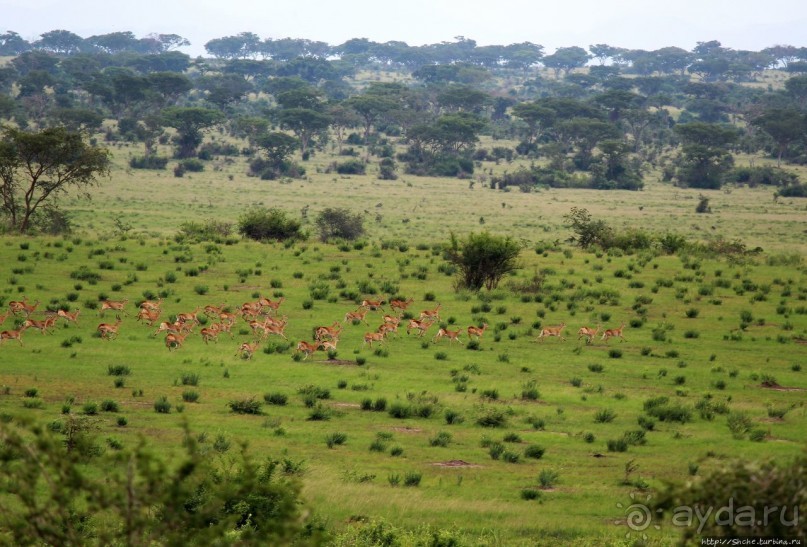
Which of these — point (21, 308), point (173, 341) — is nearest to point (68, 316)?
point (21, 308)

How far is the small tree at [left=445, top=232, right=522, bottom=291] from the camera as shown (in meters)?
37.0

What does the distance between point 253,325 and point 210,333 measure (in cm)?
169

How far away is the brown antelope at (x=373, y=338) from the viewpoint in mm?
26859

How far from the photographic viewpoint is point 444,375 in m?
23.9

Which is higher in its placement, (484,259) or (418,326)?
(484,259)

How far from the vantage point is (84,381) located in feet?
69.4

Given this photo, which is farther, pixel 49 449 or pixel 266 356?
pixel 266 356

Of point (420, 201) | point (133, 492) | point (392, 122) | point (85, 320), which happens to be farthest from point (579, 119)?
point (133, 492)

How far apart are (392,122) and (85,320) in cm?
10641

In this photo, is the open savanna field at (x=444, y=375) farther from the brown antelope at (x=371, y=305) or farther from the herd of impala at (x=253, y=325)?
the brown antelope at (x=371, y=305)

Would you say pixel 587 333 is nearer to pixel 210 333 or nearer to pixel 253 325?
pixel 253 325

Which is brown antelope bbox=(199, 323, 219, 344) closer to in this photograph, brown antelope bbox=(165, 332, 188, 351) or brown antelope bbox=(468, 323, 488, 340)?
brown antelope bbox=(165, 332, 188, 351)

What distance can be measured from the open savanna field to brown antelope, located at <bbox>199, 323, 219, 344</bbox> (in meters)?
0.31

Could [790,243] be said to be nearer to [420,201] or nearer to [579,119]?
[420,201]
